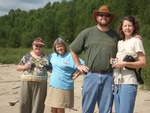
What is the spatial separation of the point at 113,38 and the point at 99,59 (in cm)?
32

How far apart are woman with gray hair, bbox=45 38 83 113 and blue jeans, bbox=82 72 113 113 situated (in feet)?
2.75

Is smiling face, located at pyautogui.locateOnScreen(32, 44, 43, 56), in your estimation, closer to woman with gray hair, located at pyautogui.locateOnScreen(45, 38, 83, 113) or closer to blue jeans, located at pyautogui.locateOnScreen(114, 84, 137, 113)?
woman with gray hair, located at pyautogui.locateOnScreen(45, 38, 83, 113)

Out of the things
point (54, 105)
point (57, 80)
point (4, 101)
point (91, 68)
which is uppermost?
point (91, 68)

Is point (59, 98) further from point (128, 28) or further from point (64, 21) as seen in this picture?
point (64, 21)

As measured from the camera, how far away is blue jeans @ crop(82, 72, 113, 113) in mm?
3652

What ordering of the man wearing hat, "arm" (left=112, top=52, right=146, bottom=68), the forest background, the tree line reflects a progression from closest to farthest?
"arm" (left=112, top=52, right=146, bottom=68)
the man wearing hat
the forest background
the tree line

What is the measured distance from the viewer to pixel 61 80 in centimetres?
459

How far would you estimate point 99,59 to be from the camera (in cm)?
363

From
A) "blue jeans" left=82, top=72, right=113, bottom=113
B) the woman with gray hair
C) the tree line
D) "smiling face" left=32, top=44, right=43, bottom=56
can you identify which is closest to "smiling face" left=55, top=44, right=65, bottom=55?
the woman with gray hair

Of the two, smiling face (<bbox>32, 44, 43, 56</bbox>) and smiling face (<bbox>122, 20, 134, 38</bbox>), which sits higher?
smiling face (<bbox>122, 20, 134, 38</bbox>)

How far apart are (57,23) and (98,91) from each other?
62.1m

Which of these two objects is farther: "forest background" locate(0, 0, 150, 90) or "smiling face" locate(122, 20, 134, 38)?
"forest background" locate(0, 0, 150, 90)

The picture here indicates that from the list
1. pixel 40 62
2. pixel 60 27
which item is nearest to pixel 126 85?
pixel 40 62

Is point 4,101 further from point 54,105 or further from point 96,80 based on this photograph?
A: point 96,80
